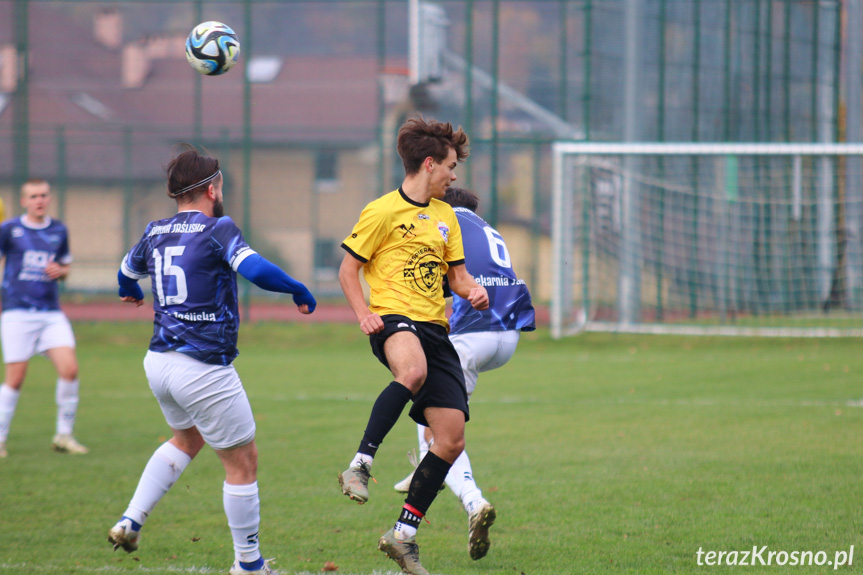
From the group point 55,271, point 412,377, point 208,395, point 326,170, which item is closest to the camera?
point 208,395

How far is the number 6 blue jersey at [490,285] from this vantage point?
543cm

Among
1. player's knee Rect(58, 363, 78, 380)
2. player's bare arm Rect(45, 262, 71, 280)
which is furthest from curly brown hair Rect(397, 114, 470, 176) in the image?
player's knee Rect(58, 363, 78, 380)

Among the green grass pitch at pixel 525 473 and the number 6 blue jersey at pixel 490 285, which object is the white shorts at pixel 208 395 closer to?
the green grass pitch at pixel 525 473

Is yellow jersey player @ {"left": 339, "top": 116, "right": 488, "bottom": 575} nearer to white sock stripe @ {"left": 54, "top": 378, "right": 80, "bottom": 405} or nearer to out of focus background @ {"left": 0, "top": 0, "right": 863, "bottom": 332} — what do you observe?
white sock stripe @ {"left": 54, "top": 378, "right": 80, "bottom": 405}

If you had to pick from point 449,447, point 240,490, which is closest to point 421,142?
point 449,447

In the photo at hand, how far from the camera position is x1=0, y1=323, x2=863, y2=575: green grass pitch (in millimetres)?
4801

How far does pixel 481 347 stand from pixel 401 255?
1.05 meters

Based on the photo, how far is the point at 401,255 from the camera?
181 inches

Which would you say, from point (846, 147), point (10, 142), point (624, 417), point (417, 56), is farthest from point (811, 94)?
point (10, 142)

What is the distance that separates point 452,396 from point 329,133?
55.1 feet

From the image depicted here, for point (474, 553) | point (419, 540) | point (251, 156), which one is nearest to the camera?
point (474, 553)

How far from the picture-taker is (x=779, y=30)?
18844mm

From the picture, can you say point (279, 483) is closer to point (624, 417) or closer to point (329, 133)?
point (624, 417)

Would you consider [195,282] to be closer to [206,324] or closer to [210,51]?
[206,324]
